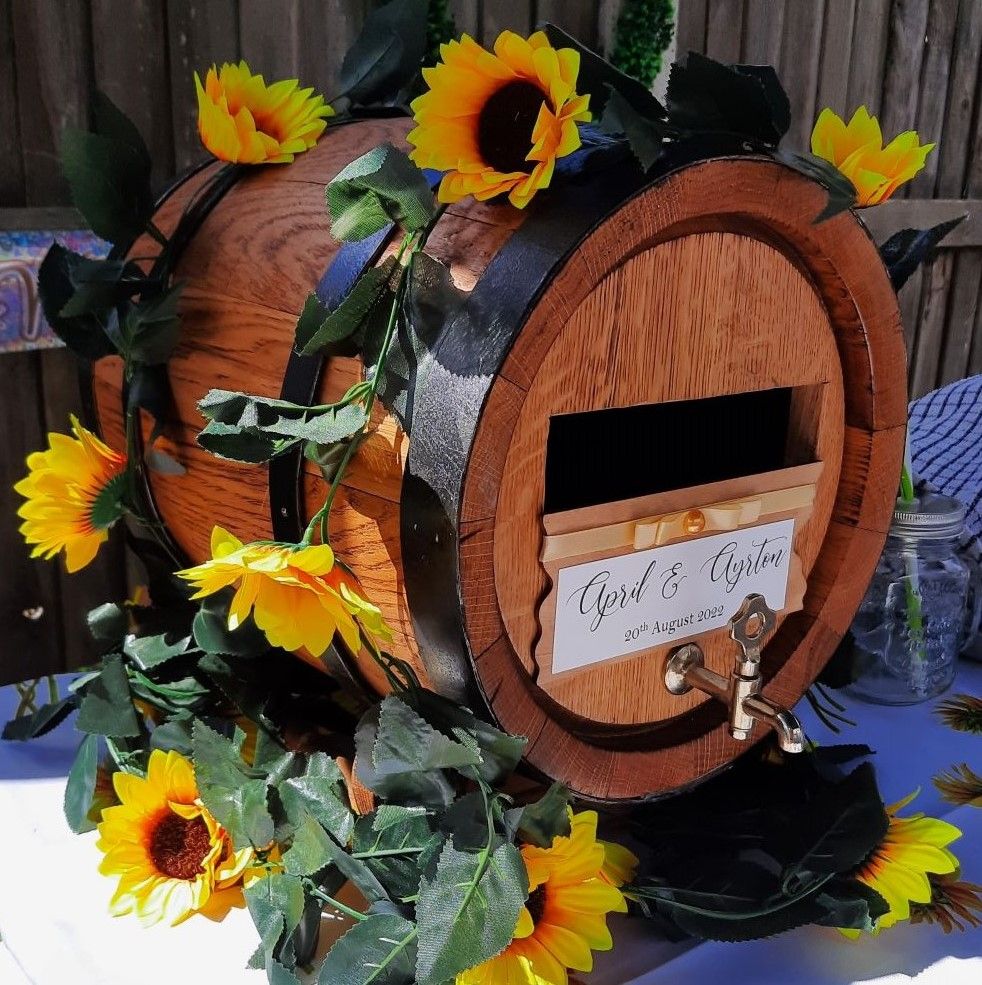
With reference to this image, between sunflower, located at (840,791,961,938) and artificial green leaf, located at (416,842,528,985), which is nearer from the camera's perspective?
artificial green leaf, located at (416,842,528,985)

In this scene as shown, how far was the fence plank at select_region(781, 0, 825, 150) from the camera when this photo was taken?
2934 millimetres

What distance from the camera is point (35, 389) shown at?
5.94 feet

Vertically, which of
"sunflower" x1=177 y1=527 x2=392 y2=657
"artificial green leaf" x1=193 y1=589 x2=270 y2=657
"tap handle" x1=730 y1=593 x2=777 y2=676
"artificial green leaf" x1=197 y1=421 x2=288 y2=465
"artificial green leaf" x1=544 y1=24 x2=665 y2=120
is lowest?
"artificial green leaf" x1=193 y1=589 x2=270 y2=657

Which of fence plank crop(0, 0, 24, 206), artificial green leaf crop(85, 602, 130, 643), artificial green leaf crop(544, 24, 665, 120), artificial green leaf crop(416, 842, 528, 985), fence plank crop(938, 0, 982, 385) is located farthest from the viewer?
fence plank crop(938, 0, 982, 385)

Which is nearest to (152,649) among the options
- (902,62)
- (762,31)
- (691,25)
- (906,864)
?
(906,864)

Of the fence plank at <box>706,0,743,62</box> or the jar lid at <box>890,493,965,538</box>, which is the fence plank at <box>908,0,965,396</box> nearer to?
the fence plank at <box>706,0,743,62</box>

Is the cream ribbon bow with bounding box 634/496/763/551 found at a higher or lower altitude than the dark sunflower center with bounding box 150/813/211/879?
higher

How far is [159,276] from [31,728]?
547mm

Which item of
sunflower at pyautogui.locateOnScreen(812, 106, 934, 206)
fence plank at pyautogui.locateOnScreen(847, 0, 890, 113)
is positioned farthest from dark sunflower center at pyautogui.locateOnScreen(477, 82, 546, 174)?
fence plank at pyautogui.locateOnScreen(847, 0, 890, 113)

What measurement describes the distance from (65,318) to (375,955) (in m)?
0.70

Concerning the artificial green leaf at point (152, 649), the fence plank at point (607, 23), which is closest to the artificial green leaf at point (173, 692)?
the artificial green leaf at point (152, 649)

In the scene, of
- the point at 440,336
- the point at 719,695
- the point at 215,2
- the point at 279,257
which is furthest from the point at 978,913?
the point at 215,2

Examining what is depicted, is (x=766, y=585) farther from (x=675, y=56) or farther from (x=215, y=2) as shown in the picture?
(x=675, y=56)

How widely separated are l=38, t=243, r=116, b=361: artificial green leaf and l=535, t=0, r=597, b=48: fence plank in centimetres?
149
